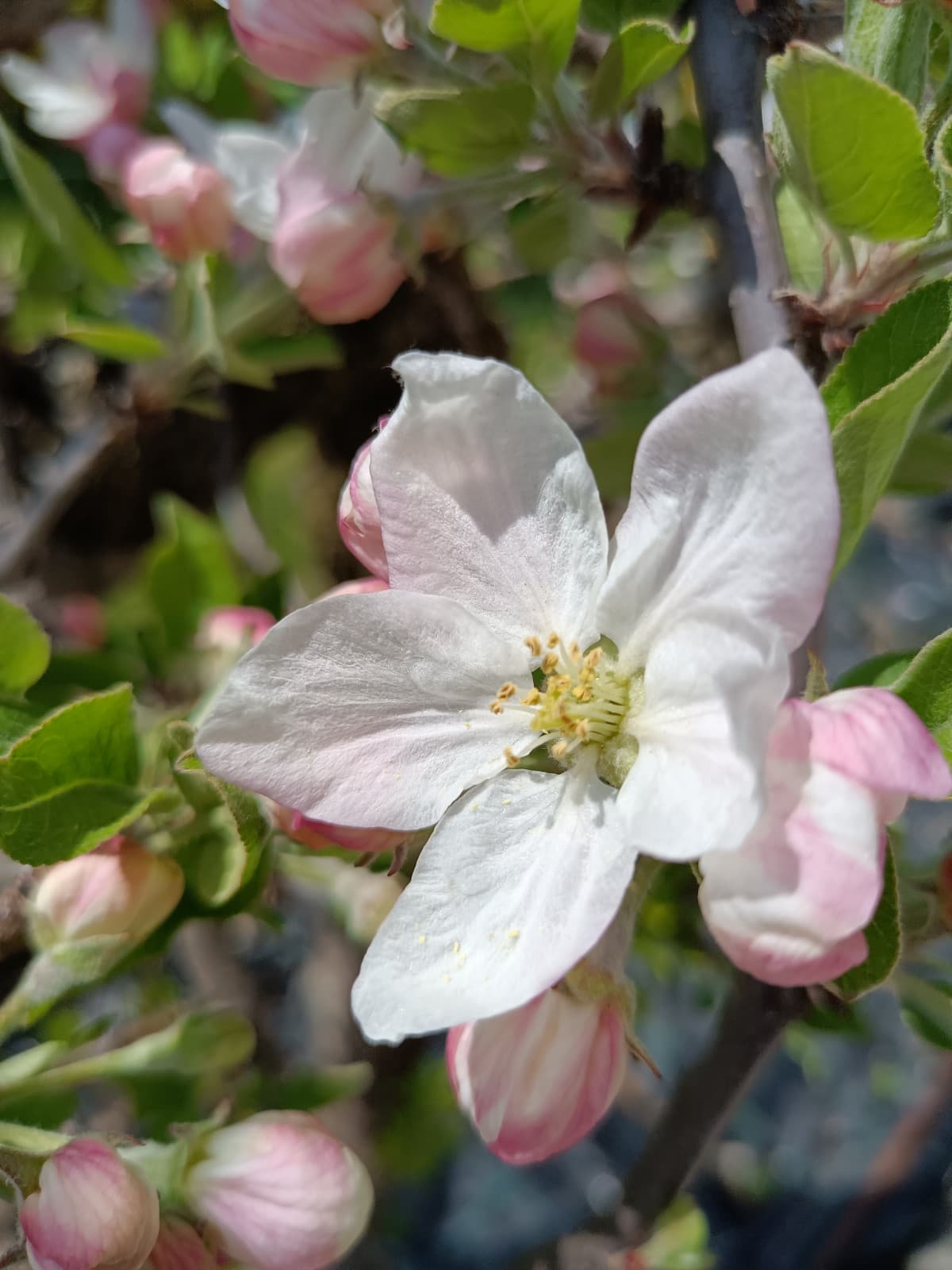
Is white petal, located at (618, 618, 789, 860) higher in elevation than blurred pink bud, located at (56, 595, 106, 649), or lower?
higher

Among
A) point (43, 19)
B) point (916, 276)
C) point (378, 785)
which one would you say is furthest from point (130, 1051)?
point (43, 19)

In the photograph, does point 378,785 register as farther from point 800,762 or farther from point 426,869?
point 800,762

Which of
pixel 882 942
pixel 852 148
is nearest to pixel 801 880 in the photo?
pixel 882 942

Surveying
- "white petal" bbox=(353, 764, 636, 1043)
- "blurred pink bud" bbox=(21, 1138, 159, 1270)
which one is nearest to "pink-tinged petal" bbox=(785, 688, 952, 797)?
"white petal" bbox=(353, 764, 636, 1043)

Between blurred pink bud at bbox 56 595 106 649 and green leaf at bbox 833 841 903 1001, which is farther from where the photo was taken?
blurred pink bud at bbox 56 595 106 649

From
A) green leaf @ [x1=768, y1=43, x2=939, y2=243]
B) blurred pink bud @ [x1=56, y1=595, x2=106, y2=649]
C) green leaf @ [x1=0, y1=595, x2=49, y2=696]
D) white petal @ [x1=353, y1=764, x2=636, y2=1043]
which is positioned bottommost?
blurred pink bud @ [x1=56, y1=595, x2=106, y2=649]

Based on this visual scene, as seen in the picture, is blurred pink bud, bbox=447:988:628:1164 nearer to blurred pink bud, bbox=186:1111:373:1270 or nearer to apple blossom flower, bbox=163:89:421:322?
blurred pink bud, bbox=186:1111:373:1270
